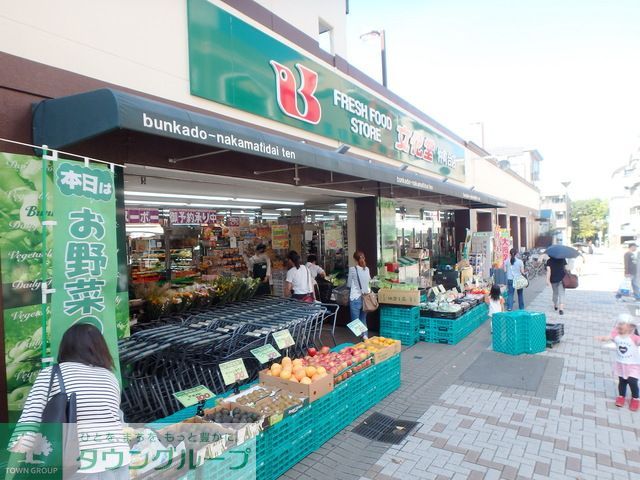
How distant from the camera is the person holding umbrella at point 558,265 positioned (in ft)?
33.9

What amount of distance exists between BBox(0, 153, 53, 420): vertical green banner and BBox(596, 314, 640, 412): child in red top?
642 cm

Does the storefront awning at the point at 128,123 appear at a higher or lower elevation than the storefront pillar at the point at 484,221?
higher

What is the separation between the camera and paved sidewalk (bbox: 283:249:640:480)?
3820 millimetres

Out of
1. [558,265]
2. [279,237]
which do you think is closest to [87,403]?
[279,237]

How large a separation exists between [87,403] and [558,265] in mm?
11200

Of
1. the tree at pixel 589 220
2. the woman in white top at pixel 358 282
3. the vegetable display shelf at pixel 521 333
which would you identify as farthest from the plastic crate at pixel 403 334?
the tree at pixel 589 220

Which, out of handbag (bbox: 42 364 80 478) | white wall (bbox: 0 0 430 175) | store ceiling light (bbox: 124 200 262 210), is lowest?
handbag (bbox: 42 364 80 478)

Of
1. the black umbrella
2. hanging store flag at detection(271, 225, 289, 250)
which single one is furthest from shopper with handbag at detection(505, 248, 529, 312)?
hanging store flag at detection(271, 225, 289, 250)

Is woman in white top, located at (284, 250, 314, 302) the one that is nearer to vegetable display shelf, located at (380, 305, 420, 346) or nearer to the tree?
vegetable display shelf, located at (380, 305, 420, 346)

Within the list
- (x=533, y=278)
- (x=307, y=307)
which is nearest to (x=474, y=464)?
(x=307, y=307)

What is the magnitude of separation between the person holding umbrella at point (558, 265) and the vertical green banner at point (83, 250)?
1023 cm

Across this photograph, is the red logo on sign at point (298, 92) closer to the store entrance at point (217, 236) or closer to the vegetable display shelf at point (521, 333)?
the store entrance at point (217, 236)

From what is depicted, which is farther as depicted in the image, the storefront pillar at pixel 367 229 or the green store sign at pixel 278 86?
the storefront pillar at pixel 367 229

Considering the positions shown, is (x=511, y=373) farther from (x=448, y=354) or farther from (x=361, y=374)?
(x=361, y=374)
